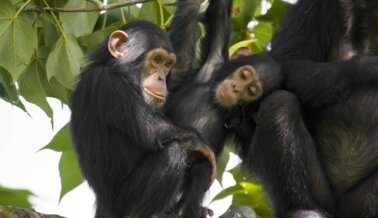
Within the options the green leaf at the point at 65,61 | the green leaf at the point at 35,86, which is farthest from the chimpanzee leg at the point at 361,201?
the green leaf at the point at 35,86

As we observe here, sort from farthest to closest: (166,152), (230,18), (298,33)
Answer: (230,18)
(298,33)
(166,152)

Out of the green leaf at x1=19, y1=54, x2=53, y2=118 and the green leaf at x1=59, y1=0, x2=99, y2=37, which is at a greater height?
the green leaf at x1=59, y1=0, x2=99, y2=37

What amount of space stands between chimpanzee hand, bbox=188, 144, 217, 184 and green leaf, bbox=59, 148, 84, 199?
102 centimetres

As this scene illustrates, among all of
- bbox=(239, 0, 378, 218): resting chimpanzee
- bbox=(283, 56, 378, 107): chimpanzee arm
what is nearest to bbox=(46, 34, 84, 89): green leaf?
bbox=(239, 0, 378, 218): resting chimpanzee

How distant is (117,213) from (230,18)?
1.70 meters

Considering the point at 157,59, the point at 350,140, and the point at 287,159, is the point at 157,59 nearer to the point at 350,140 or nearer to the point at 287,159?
the point at 287,159

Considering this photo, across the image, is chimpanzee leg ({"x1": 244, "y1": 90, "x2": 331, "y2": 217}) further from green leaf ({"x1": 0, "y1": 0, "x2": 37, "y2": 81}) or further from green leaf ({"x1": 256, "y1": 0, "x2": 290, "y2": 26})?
Answer: green leaf ({"x1": 0, "y1": 0, "x2": 37, "y2": 81})

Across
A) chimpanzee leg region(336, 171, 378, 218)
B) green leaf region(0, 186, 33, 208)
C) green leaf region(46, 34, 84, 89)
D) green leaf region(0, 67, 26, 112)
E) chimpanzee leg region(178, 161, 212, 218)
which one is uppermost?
green leaf region(46, 34, 84, 89)

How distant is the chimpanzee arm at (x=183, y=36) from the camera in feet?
22.8

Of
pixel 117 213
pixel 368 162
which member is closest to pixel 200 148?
pixel 117 213

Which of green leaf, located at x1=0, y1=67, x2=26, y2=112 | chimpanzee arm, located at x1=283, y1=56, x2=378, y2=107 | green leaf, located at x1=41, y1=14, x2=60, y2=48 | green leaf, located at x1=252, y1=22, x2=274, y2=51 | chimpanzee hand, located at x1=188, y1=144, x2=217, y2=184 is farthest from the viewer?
green leaf, located at x1=252, y1=22, x2=274, y2=51

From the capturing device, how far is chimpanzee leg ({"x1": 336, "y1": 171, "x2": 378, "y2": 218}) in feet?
20.0

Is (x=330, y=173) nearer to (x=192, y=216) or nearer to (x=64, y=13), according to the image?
(x=192, y=216)

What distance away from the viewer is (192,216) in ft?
20.4
